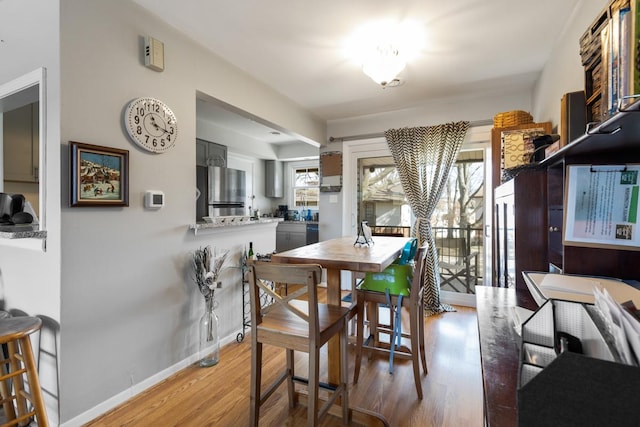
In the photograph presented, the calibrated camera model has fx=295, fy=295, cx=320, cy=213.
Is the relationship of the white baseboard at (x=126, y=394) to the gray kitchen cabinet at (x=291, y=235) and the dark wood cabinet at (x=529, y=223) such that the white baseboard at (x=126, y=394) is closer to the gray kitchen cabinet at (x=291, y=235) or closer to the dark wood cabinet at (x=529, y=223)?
the dark wood cabinet at (x=529, y=223)

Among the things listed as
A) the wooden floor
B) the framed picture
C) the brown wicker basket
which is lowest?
the wooden floor

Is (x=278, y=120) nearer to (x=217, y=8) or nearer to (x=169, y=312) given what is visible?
(x=217, y=8)

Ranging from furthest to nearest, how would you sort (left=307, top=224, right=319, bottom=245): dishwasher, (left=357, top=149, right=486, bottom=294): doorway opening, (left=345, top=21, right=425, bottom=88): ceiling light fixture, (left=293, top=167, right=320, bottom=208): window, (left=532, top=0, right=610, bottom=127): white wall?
(left=293, top=167, right=320, bottom=208): window → (left=307, top=224, right=319, bottom=245): dishwasher → (left=357, top=149, right=486, bottom=294): doorway opening → (left=345, top=21, right=425, bottom=88): ceiling light fixture → (left=532, top=0, right=610, bottom=127): white wall

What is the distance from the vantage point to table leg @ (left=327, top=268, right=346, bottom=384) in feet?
5.67

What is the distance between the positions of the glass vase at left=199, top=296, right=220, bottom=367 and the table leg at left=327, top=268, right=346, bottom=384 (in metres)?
0.96

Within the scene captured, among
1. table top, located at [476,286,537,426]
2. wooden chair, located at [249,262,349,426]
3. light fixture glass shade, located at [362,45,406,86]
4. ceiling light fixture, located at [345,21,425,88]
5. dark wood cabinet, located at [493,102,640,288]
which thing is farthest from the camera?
light fixture glass shade, located at [362,45,406,86]

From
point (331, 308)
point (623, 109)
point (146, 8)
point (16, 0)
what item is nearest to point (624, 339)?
point (623, 109)

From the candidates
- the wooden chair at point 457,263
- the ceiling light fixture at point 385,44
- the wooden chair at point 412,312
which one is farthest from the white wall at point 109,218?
the wooden chair at point 457,263

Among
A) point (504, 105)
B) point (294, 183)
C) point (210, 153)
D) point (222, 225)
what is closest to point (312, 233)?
point (294, 183)

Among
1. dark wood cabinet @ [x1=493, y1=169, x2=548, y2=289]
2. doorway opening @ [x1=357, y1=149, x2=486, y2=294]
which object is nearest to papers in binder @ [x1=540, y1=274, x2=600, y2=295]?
dark wood cabinet @ [x1=493, y1=169, x2=548, y2=289]

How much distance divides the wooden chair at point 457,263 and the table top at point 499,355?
2.59 metres

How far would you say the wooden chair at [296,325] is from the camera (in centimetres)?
131

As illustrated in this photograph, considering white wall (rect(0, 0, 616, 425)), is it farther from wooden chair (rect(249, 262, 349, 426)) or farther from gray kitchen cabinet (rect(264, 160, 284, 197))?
gray kitchen cabinet (rect(264, 160, 284, 197))

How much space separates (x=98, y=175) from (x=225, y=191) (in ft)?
9.33
